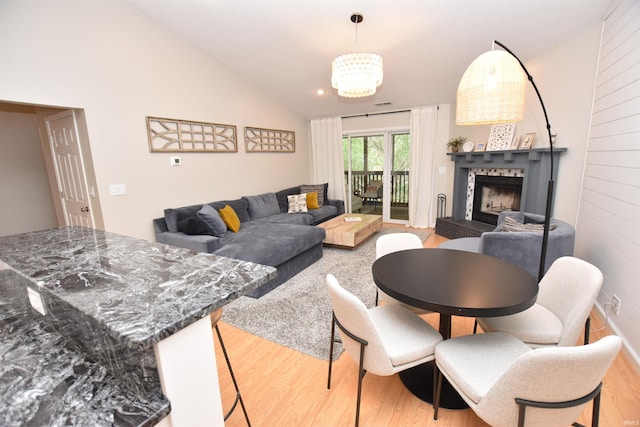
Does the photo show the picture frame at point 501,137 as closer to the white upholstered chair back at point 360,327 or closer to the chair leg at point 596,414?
the chair leg at point 596,414

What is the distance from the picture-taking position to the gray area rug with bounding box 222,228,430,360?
2.23 m

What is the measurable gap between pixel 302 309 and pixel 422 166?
151 inches

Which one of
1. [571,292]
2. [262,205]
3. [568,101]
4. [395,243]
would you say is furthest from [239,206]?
[568,101]

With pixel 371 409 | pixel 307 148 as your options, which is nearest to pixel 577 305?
pixel 371 409

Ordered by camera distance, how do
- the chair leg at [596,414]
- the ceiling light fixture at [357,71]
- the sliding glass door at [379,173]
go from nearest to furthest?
the chair leg at [596,414] < the ceiling light fixture at [357,71] < the sliding glass door at [379,173]

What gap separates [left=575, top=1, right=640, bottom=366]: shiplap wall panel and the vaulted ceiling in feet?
1.78

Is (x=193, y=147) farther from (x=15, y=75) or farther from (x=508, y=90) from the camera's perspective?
(x=508, y=90)

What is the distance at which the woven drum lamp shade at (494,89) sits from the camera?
173 centimetres

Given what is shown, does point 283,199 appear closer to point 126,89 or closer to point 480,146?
point 126,89

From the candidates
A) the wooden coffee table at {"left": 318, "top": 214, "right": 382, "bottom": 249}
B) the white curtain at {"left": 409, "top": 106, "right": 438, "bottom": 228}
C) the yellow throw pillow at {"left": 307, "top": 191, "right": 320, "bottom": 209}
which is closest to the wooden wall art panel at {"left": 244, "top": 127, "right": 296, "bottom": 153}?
the yellow throw pillow at {"left": 307, "top": 191, "right": 320, "bottom": 209}

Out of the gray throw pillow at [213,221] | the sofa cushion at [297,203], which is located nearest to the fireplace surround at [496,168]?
the sofa cushion at [297,203]

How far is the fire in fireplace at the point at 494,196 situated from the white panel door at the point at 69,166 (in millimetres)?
5457

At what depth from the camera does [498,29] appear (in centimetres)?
308

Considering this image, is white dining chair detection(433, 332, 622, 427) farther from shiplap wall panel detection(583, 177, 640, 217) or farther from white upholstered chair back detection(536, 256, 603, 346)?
shiplap wall panel detection(583, 177, 640, 217)
